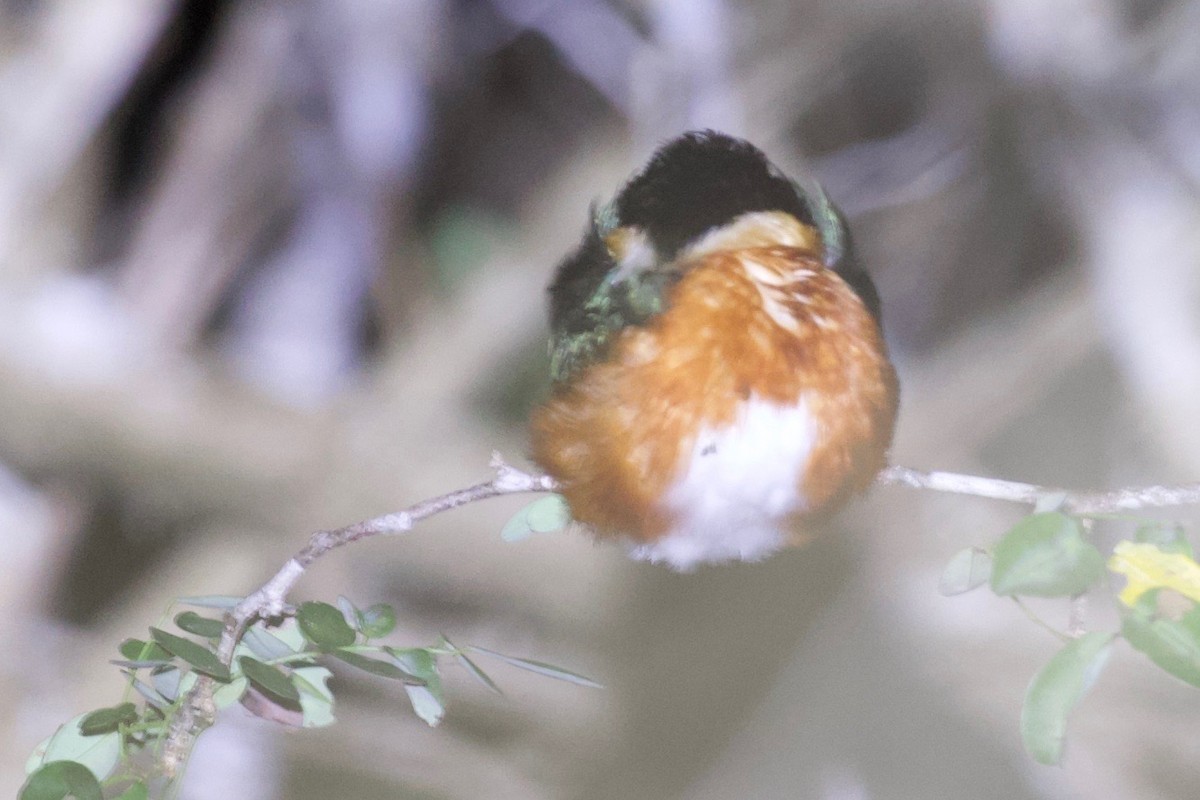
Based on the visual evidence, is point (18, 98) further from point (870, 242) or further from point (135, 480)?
point (870, 242)

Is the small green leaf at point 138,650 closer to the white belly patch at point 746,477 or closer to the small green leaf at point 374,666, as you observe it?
the small green leaf at point 374,666

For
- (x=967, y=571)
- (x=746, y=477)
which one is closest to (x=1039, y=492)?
(x=967, y=571)

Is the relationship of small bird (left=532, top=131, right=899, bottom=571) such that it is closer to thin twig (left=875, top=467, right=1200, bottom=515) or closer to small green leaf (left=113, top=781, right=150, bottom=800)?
thin twig (left=875, top=467, right=1200, bottom=515)

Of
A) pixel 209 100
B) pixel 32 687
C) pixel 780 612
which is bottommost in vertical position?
pixel 780 612

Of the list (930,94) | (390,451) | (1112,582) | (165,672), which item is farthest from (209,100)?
(1112,582)

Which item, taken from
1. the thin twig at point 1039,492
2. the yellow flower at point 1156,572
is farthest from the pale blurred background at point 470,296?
the yellow flower at point 1156,572

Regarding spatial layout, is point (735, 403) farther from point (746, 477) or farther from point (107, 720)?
point (107, 720)
